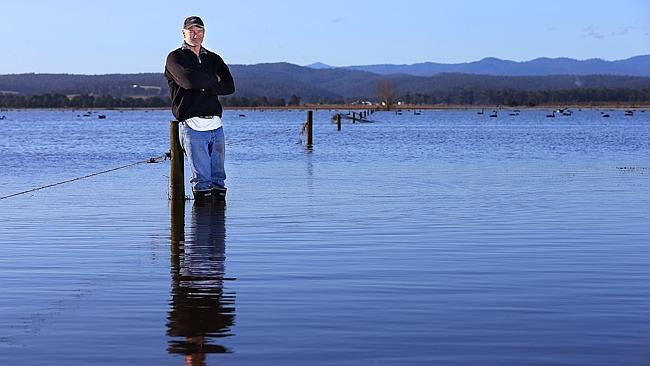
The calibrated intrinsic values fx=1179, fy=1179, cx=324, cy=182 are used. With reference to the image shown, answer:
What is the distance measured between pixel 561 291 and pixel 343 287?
158cm

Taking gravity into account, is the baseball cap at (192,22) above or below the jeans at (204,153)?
above

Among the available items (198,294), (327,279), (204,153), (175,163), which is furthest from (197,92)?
(198,294)

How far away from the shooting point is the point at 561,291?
27.9 ft

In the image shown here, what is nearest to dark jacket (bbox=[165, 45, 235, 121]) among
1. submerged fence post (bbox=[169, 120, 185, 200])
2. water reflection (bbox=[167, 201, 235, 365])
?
submerged fence post (bbox=[169, 120, 185, 200])

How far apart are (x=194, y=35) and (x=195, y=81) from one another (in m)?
0.60

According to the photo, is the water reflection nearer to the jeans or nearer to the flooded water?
the flooded water

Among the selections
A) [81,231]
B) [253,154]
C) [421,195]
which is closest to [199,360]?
[81,231]

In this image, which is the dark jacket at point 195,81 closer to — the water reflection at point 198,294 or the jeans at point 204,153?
the jeans at point 204,153

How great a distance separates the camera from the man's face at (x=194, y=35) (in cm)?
1449

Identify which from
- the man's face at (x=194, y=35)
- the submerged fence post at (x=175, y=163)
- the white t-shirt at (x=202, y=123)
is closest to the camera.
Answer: the man's face at (x=194, y=35)

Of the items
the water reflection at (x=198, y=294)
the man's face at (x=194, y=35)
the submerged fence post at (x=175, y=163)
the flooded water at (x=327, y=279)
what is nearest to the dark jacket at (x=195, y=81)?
the man's face at (x=194, y=35)

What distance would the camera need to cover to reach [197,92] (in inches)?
579

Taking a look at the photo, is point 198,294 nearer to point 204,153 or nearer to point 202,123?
point 202,123

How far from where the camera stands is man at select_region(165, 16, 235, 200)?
14.4 m
